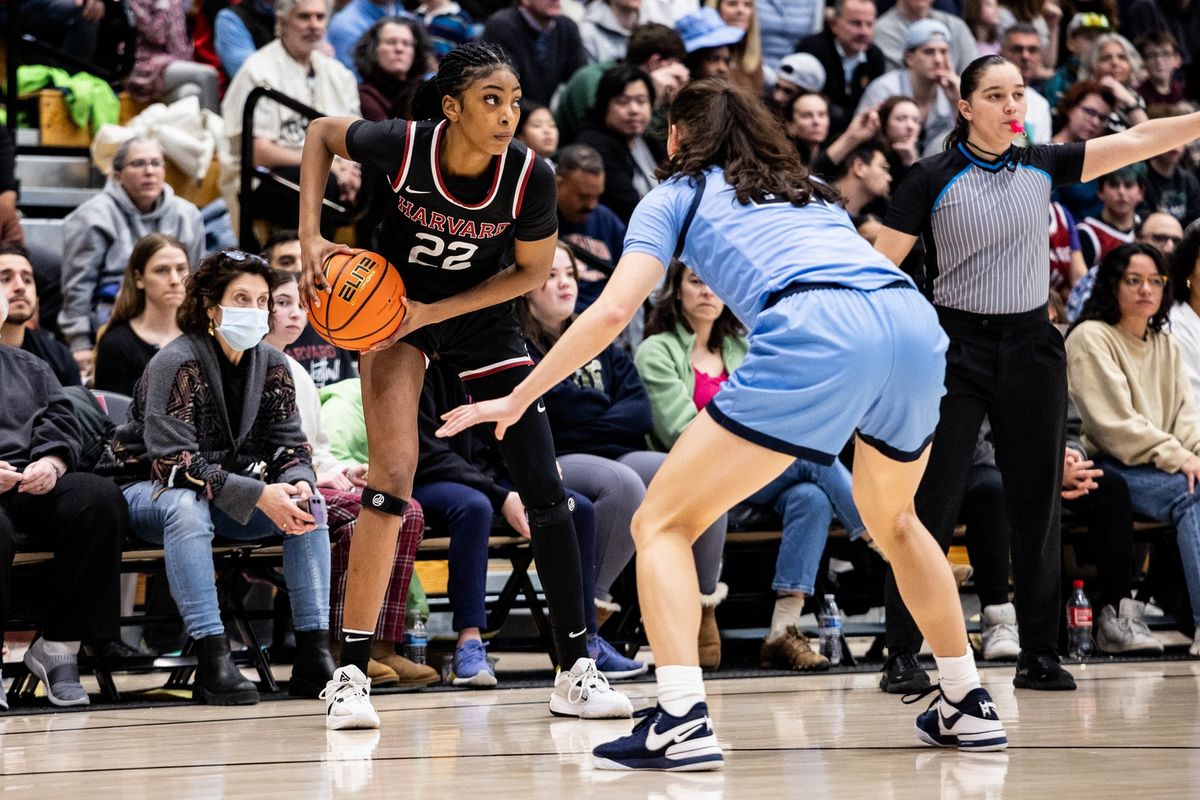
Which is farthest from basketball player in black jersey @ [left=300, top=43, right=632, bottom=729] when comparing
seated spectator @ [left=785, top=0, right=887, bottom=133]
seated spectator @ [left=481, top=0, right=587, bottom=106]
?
seated spectator @ [left=785, top=0, right=887, bottom=133]

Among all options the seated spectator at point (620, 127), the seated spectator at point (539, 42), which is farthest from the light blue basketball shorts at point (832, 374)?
the seated spectator at point (539, 42)

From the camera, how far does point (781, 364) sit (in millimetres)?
3281

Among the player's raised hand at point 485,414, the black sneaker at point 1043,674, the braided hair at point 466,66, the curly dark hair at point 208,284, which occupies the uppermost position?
the braided hair at point 466,66

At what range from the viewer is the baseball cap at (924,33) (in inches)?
377

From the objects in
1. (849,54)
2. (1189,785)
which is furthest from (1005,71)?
(849,54)

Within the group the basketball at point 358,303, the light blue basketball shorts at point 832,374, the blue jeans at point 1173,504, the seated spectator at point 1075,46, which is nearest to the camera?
the light blue basketball shorts at point 832,374

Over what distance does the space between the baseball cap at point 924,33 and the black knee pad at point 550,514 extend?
19.6 feet

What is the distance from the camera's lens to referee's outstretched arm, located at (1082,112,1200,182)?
4.39 meters

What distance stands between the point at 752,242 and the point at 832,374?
0.39 metres

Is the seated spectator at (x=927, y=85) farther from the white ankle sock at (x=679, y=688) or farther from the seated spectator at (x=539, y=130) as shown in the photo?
the white ankle sock at (x=679, y=688)

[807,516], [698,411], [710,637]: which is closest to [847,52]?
[698,411]

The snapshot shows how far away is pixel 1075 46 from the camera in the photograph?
11.3 metres

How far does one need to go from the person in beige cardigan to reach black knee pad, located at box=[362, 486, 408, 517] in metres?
3.37

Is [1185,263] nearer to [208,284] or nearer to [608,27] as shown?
[608,27]
